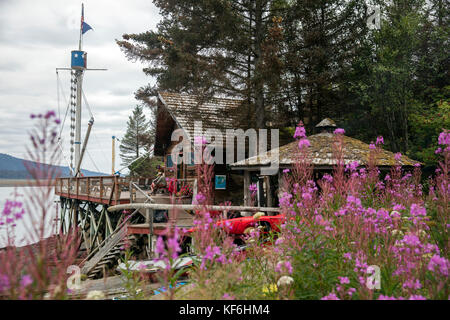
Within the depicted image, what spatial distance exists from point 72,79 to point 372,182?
89.4 ft

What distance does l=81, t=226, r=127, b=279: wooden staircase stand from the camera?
28.4 feet

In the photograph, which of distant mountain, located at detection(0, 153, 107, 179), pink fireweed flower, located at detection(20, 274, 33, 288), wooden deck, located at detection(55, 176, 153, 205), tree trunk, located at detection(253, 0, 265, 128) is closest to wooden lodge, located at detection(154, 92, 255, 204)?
tree trunk, located at detection(253, 0, 265, 128)

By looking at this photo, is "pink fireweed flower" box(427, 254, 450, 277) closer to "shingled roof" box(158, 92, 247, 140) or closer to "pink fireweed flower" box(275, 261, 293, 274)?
"pink fireweed flower" box(275, 261, 293, 274)

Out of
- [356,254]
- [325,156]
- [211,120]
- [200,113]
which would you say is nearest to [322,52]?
[211,120]

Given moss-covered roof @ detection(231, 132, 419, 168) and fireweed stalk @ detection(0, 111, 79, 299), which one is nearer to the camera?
fireweed stalk @ detection(0, 111, 79, 299)

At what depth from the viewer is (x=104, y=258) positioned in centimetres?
910

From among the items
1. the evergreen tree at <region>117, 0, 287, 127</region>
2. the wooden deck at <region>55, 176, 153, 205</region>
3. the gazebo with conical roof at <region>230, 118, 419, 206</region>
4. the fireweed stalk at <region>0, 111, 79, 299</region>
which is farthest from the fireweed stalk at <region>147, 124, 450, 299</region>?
the evergreen tree at <region>117, 0, 287, 127</region>

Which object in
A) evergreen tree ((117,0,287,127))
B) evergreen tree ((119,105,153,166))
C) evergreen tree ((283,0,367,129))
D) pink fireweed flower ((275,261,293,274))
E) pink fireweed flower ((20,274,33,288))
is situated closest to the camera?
pink fireweed flower ((20,274,33,288))

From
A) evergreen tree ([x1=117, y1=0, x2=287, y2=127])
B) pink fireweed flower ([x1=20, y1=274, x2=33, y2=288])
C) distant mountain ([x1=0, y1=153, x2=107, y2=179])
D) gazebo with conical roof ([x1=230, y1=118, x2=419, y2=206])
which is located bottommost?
pink fireweed flower ([x1=20, y1=274, x2=33, y2=288])

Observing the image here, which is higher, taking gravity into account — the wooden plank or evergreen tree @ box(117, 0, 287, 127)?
evergreen tree @ box(117, 0, 287, 127)

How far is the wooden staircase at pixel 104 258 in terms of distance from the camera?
8.66 m

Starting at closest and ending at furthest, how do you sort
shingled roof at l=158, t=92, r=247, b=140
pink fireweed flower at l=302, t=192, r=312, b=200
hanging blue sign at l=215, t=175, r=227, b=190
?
pink fireweed flower at l=302, t=192, r=312, b=200 → shingled roof at l=158, t=92, r=247, b=140 → hanging blue sign at l=215, t=175, r=227, b=190

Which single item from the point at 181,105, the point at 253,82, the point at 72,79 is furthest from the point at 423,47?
the point at 72,79

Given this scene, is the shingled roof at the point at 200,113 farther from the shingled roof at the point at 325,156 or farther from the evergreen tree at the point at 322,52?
the shingled roof at the point at 325,156
